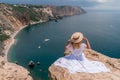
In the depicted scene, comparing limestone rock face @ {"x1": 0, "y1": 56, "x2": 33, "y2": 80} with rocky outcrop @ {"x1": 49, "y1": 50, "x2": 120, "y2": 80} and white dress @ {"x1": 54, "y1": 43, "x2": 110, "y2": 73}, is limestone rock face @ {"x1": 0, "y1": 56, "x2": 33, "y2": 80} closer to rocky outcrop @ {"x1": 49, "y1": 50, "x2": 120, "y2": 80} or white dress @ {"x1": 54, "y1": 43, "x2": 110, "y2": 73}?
rocky outcrop @ {"x1": 49, "y1": 50, "x2": 120, "y2": 80}

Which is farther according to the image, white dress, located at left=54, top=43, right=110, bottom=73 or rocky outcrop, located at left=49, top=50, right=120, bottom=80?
white dress, located at left=54, top=43, right=110, bottom=73

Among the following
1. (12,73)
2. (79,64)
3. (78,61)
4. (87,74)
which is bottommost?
(12,73)

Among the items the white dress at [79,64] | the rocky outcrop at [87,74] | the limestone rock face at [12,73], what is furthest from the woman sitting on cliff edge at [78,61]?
the limestone rock face at [12,73]

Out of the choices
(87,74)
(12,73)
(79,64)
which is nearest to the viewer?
(87,74)

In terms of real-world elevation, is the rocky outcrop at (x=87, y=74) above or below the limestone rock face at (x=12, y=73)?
above

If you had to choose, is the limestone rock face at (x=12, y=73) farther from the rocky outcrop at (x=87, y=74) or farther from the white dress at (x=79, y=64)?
the white dress at (x=79, y=64)

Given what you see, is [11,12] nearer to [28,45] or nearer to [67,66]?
[28,45]

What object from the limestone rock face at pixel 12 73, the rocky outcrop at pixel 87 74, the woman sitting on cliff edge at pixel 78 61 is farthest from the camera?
the limestone rock face at pixel 12 73

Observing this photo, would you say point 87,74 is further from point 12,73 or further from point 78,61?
point 12,73

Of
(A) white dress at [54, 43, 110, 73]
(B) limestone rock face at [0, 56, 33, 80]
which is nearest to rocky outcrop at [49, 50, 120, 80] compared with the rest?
(A) white dress at [54, 43, 110, 73]

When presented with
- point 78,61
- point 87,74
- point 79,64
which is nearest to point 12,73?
point 78,61

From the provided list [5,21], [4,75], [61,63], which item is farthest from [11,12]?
[61,63]
